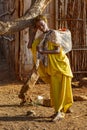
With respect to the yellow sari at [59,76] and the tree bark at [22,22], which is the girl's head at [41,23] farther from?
the yellow sari at [59,76]

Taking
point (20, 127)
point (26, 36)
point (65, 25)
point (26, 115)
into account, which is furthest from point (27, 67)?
point (20, 127)

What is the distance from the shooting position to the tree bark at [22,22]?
5855 millimetres

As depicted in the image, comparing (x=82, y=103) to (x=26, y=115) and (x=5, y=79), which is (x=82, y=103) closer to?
(x=26, y=115)

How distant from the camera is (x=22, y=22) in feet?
19.9

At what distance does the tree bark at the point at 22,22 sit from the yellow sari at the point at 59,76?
1.91ft

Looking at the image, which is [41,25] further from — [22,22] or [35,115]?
[35,115]

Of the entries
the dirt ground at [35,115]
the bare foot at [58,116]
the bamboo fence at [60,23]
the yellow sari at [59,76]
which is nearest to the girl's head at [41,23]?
the yellow sari at [59,76]

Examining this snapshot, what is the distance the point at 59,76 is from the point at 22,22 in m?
1.26

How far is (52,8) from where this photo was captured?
34.4ft

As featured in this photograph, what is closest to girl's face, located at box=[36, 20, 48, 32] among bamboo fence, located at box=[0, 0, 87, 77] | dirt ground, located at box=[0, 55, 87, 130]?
dirt ground, located at box=[0, 55, 87, 130]

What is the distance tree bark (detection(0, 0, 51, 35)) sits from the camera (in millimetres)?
5855

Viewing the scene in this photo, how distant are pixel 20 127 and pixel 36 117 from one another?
1.99 ft

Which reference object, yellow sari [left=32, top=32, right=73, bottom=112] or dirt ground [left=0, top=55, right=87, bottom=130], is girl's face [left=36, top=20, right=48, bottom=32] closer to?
yellow sari [left=32, top=32, right=73, bottom=112]

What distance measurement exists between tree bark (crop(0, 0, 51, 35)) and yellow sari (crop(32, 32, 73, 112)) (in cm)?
58
